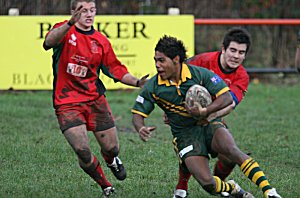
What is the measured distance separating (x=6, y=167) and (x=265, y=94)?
775 centimetres

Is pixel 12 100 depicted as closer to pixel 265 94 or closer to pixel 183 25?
pixel 183 25

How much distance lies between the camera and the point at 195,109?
621 centimetres

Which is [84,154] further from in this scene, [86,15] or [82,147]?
[86,15]

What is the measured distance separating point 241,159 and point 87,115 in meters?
1.51

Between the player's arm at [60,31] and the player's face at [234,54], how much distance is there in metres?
1.42

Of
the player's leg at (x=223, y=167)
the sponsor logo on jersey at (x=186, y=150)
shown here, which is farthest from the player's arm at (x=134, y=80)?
the player's leg at (x=223, y=167)

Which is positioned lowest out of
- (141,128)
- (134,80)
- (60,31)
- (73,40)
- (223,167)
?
(223,167)

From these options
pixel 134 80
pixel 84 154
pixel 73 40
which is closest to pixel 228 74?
pixel 134 80

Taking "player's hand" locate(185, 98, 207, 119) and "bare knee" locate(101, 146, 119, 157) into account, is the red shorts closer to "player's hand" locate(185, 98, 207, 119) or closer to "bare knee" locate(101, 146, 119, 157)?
"bare knee" locate(101, 146, 119, 157)

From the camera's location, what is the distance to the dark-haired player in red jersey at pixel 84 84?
6.77 meters

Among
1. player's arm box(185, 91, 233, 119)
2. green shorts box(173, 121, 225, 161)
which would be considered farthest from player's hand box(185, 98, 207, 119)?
green shorts box(173, 121, 225, 161)

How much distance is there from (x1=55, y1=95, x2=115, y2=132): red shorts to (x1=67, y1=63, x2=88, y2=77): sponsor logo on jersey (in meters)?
0.27

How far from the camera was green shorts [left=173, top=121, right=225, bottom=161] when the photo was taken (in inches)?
255

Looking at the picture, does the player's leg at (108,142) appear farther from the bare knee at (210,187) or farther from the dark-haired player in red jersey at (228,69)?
the bare knee at (210,187)
